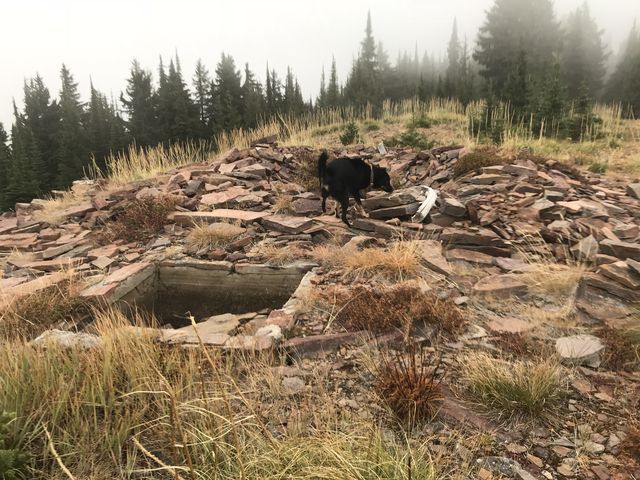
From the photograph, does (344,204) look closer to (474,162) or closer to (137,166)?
(474,162)

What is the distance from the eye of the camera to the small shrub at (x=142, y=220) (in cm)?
632

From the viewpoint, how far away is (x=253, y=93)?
46156mm

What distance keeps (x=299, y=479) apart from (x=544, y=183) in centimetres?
668

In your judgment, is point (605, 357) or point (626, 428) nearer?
point (626, 428)

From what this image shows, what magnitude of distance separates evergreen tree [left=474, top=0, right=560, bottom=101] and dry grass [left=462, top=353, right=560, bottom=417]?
113ft

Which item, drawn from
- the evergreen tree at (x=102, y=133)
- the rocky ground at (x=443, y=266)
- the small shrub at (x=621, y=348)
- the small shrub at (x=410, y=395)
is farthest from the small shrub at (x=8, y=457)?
the evergreen tree at (x=102, y=133)

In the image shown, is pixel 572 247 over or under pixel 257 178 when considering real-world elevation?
under

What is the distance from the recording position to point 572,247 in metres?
4.68

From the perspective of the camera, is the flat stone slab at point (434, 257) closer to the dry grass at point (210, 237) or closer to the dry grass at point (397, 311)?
the dry grass at point (397, 311)

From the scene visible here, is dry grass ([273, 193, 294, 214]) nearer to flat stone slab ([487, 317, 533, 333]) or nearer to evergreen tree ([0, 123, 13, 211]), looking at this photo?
flat stone slab ([487, 317, 533, 333])

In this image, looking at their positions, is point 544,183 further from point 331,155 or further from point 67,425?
point 67,425

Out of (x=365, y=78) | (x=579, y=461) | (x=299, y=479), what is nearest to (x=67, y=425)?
(x=299, y=479)

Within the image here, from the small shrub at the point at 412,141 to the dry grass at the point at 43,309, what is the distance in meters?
8.81

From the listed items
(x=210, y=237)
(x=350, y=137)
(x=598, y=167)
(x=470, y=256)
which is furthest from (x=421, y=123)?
(x=210, y=237)
